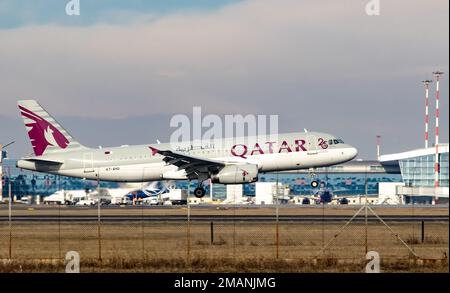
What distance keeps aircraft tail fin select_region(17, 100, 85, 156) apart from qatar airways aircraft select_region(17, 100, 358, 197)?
0.08m

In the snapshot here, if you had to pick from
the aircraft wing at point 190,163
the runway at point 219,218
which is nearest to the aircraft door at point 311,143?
the aircraft wing at point 190,163

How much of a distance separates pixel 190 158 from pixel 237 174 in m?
3.74

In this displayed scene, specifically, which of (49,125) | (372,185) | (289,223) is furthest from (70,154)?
(372,185)

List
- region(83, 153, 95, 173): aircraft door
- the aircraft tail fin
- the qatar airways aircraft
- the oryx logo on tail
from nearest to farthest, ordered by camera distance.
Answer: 1. the qatar airways aircraft
2. region(83, 153, 95, 173): aircraft door
3. the aircraft tail fin
4. the oryx logo on tail

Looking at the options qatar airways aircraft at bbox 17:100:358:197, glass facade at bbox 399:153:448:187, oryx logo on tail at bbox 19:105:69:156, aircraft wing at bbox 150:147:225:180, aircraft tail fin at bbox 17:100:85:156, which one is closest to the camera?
aircraft wing at bbox 150:147:225:180

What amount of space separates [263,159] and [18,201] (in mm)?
29884

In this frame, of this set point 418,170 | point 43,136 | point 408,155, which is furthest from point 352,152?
point 408,155

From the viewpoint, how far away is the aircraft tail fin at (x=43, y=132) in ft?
242

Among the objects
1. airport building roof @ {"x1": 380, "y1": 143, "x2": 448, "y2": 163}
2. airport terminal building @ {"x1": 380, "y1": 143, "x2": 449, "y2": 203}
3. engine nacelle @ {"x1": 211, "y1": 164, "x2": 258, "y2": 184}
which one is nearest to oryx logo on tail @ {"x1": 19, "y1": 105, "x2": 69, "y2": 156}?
engine nacelle @ {"x1": 211, "y1": 164, "x2": 258, "y2": 184}

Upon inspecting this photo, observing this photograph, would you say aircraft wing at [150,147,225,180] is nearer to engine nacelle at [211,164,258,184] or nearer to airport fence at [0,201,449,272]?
engine nacelle at [211,164,258,184]

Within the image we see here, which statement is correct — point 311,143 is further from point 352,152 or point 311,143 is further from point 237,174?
point 237,174

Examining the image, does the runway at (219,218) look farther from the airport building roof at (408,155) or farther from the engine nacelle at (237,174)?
the airport building roof at (408,155)

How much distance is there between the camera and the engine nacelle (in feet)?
218
